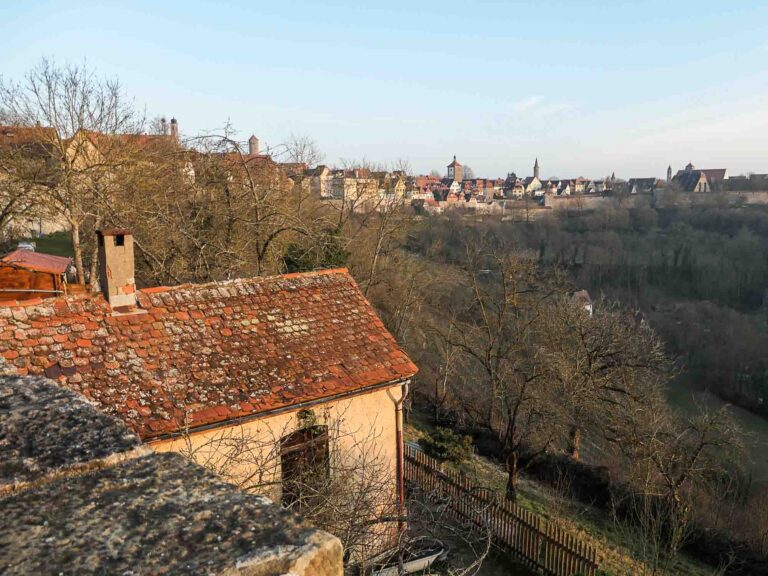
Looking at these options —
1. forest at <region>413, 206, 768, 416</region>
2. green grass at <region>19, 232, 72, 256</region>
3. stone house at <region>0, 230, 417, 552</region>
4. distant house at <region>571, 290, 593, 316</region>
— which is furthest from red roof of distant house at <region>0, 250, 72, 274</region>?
forest at <region>413, 206, 768, 416</region>

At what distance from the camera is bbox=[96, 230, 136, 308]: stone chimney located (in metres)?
8.03

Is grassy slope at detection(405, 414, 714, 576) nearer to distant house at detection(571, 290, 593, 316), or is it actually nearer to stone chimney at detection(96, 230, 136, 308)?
distant house at detection(571, 290, 593, 316)

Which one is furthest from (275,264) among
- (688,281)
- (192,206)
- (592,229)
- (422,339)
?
(592,229)

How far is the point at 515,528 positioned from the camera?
11.3m

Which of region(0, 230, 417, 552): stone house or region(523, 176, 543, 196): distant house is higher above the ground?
region(523, 176, 543, 196): distant house

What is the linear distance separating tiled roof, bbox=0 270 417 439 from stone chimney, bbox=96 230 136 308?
0.19 m

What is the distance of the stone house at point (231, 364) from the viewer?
22.8 feet

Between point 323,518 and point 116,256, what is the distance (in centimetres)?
495

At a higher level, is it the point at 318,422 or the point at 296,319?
the point at 296,319

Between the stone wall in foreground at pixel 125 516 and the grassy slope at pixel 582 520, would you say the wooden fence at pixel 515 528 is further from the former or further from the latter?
the stone wall in foreground at pixel 125 516

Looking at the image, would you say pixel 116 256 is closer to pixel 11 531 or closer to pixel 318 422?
pixel 318 422

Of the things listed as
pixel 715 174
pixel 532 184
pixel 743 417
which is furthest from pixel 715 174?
pixel 743 417

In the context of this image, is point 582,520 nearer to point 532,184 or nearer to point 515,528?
point 515,528

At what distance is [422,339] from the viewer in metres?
25.6
